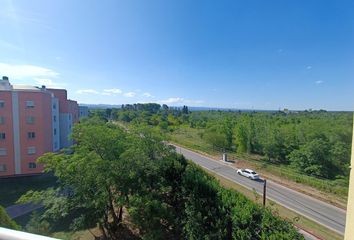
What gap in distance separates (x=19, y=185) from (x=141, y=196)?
1557 cm

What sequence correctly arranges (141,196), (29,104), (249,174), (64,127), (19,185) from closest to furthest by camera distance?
(141,196) < (19,185) < (29,104) < (249,174) < (64,127)

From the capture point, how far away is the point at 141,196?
1081 centimetres

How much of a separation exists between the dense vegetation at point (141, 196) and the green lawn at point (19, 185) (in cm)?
921

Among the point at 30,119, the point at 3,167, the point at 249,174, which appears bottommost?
the point at 249,174

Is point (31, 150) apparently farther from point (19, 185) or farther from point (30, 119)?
point (19, 185)

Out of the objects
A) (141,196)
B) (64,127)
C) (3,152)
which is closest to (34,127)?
(3,152)

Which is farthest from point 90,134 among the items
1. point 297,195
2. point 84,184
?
point 297,195

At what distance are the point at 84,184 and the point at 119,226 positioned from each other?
4.30 meters

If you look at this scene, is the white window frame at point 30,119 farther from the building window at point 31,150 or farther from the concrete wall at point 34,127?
the building window at point 31,150

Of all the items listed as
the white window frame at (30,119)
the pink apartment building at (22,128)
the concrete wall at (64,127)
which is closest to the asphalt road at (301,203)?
the pink apartment building at (22,128)

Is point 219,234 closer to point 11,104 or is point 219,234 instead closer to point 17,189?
point 17,189

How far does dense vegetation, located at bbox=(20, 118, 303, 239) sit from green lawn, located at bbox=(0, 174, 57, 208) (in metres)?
9.21

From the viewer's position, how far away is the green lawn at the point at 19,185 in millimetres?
16862

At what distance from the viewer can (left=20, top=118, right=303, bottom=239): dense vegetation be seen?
901 cm
